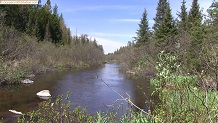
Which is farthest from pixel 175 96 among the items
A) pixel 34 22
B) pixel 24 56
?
pixel 34 22

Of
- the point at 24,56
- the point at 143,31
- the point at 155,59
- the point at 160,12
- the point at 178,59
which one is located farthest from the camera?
the point at 160,12

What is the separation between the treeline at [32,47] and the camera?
20312 millimetres

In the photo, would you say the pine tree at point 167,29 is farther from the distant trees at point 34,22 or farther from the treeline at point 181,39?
the distant trees at point 34,22

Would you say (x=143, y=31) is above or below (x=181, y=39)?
above

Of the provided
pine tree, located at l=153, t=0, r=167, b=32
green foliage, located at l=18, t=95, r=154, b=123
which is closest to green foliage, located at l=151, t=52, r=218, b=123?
green foliage, located at l=18, t=95, r=154, b=123

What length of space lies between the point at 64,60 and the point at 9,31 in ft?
56.8

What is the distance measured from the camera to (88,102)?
12562 millimetres

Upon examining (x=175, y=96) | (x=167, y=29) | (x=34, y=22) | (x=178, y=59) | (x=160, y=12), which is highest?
(x=160, y=12)

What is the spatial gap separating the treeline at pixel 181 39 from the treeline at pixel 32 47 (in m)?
10.6

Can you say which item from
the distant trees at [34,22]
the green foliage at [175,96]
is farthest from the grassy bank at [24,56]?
the green foliage at [175,96]

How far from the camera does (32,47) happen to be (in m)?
29.7

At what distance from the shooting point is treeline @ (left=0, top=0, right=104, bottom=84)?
66.6 feet

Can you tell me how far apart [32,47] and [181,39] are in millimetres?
17479

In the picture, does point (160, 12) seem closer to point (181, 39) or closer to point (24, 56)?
Result: point (181, 39)
